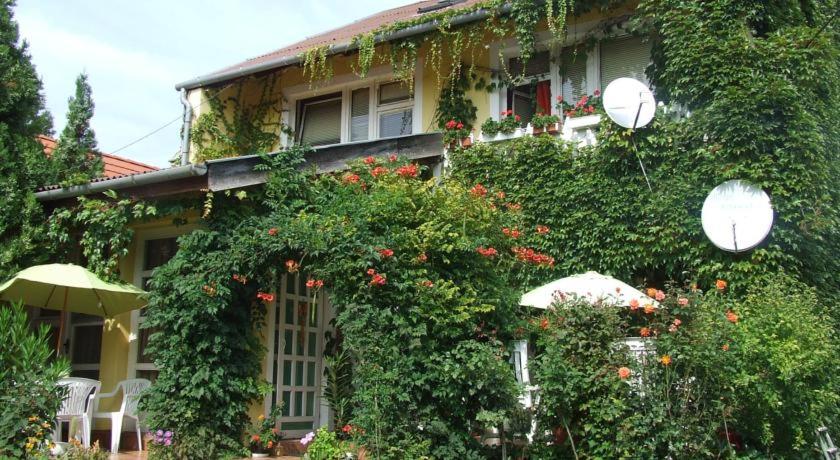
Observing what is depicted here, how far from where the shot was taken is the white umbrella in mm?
6949

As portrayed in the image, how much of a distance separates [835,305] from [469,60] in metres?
5.26

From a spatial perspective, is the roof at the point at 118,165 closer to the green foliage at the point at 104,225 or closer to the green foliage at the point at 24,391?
the green foliage at the point at 104,225

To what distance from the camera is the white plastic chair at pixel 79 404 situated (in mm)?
8125

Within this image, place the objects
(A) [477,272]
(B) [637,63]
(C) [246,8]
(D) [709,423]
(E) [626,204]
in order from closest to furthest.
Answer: (D) [709,423] → (A) [477,272] → (E) [626,204] → (B) [637,63] → (C) [246,8]

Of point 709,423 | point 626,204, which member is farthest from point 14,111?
point 709,423

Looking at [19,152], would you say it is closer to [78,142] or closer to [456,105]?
[78,142]

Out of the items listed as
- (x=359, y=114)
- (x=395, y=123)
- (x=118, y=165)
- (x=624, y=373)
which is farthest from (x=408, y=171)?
(x=118, y=165)

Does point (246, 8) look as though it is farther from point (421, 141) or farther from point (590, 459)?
point (590, 459)

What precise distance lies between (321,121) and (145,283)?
3.50m

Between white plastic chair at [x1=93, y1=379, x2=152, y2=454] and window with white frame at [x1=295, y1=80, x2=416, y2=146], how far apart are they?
424 centimetres

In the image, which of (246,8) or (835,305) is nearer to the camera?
(835,305)

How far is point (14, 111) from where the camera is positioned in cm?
1040

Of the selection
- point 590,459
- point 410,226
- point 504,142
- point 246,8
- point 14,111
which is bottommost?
point 590,459

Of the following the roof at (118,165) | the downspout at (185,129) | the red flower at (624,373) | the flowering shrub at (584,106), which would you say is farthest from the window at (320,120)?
the red flower at (624,373)
